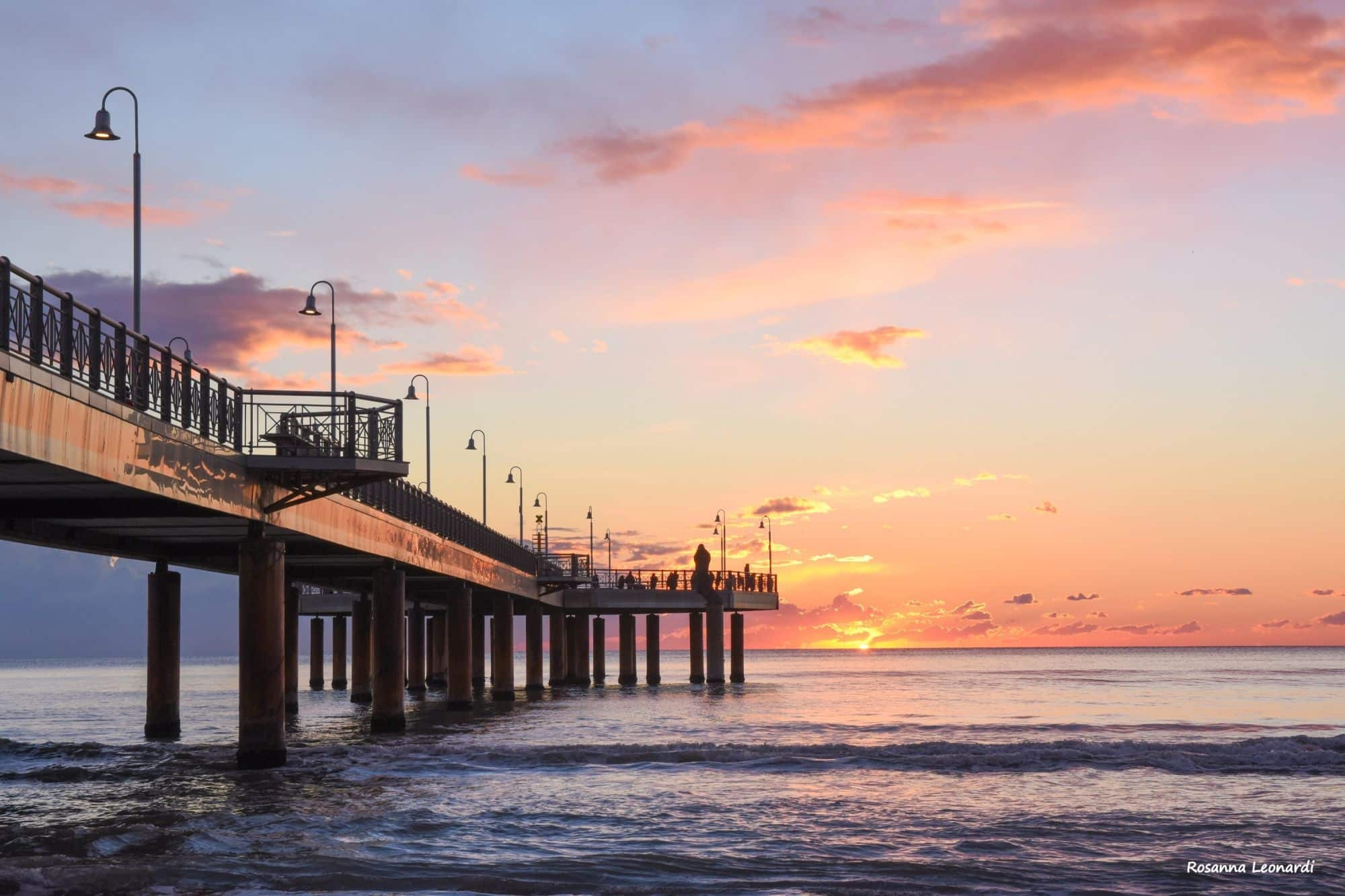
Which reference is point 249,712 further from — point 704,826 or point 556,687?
point 556,687

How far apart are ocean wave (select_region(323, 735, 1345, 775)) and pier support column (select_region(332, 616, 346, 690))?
66.4 m

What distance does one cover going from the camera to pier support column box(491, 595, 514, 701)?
259ft

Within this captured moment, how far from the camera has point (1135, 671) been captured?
159250mm

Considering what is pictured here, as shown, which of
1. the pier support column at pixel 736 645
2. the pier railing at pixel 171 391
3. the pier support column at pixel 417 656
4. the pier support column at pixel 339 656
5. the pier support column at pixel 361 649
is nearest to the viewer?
the pier railing at pixel 171 391

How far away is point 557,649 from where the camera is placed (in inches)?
4003

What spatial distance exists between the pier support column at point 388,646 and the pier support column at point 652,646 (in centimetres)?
5393

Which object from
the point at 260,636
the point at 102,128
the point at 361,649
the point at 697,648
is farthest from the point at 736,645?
the point at 102,128

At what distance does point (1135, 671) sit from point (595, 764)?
130m

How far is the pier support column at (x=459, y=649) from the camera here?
65.5 meters


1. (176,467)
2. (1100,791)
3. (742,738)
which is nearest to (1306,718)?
(742,738)

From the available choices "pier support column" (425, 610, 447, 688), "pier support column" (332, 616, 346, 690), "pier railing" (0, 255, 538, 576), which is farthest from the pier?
"pier support column" (332, 616, 346, 690)

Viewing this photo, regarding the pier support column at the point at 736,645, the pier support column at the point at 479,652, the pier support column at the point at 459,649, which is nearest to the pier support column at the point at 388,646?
the pier support column at the point at 459,649

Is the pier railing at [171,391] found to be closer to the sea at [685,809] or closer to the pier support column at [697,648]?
the sea at [685,809]

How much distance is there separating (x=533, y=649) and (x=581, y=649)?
8.43m
